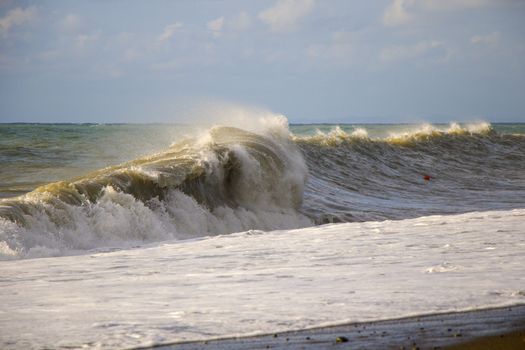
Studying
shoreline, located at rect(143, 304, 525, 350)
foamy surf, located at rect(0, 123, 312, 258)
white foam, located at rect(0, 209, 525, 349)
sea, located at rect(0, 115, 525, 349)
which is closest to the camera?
shoreline, located at rect(143, 304, 525, 350)

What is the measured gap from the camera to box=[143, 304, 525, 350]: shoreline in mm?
4359

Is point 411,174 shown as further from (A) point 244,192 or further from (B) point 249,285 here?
(B) point 249,285

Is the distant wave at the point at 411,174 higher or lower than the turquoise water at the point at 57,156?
lower

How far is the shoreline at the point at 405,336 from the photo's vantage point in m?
4.36

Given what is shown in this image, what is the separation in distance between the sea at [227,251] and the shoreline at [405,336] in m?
0.15

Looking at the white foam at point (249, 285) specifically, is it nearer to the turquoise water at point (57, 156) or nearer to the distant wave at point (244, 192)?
the distant wave at point (244, 192)

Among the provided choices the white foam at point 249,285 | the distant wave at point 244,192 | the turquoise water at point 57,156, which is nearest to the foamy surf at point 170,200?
the distant wave at point 244,192

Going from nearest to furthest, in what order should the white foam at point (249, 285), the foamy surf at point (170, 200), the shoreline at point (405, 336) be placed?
the shoreline at point (405, 336) < the white foam at point (249, 285) < the foamy surf at point (170, 200)

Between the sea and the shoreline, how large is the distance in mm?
145

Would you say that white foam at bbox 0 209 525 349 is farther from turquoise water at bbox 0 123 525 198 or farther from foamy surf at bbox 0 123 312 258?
turquoise water at bbox 0 123 525 198

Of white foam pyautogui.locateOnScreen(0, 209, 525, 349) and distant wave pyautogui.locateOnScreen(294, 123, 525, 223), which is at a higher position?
white foam pyautogui.locateOnScreen(0, 209, 525, 349)

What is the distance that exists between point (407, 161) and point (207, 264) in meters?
19.9

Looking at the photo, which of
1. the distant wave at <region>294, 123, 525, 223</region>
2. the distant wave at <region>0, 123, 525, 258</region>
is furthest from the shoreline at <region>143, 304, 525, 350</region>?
the distant wave at <region>294, 123, 525, 223</region>

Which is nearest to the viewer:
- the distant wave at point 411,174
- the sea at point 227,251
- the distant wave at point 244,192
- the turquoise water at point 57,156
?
the sea at point 227,251
